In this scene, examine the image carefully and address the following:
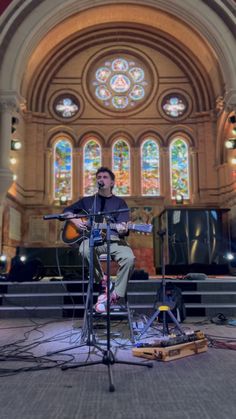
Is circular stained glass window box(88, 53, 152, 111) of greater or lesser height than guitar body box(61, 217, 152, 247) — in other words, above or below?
above

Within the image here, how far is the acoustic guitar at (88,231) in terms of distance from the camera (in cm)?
326

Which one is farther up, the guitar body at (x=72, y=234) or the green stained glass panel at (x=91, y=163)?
the green stained glass panel at (x=91, y=163)

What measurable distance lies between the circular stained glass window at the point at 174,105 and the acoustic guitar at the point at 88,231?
1294 cm

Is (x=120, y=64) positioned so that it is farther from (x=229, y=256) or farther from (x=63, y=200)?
(x=229, y=256)

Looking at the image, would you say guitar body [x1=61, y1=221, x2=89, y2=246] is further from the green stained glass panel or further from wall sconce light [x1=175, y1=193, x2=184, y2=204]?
the green stained glass panel

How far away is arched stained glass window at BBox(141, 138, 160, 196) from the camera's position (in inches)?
605

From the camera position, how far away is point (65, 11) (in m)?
11.8

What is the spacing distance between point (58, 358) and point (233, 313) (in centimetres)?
330

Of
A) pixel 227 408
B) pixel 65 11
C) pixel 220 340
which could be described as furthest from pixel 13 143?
pixel 227 408

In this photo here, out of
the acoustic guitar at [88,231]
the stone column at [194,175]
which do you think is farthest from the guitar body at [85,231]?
the stone column at [194,175]

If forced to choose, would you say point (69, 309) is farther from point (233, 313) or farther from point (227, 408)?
point (227, 408)

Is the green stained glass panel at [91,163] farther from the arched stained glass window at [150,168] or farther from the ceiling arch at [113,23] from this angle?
the ceiling arch at [113,23]

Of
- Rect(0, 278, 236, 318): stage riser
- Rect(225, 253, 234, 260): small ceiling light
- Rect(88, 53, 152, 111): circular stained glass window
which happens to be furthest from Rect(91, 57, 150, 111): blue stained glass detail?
Rect(0, 278, 236, 318): stage riser

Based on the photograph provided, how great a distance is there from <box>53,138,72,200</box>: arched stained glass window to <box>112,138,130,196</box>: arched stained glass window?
185 cm
